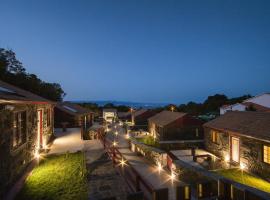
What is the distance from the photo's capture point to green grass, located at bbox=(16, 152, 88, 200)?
763 cm

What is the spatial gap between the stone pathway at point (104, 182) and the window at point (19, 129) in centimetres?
342

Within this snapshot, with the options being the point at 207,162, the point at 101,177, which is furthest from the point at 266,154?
the point at 101,177

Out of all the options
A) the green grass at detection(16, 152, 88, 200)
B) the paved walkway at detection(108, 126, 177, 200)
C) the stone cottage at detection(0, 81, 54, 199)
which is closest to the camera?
the stone cottage at detection(0, 81, 54, 199)

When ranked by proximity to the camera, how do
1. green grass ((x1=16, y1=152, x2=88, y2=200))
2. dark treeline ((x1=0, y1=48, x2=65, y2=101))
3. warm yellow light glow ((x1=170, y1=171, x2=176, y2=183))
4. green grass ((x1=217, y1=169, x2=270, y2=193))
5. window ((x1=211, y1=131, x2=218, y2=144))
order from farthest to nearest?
1. dark treeline ((x1=0, y1=48, x2=65, y2=101))
2. window ((x1=211, y1=131, x2=218, y2=144))
3. green grass ((x1=217, y1=169, x2=270, y2=193))
4. warm yellow light glow ((x1=170, y1=171, x2=176, y2=183))
5. green grass ((x1=16, y1=152, x2=88, y2=200))

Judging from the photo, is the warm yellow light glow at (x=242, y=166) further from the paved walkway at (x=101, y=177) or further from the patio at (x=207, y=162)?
the paved walkway at (x=101, y=177)

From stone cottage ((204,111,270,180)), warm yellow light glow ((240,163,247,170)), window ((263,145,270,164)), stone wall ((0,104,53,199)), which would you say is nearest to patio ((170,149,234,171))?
stone cottage ((204,111,270,180))

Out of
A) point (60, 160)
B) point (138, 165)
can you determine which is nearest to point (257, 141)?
point (138, 165)

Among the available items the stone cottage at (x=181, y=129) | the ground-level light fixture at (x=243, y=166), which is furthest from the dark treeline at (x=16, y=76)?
the ground-level light fixture at (x=243, y=166)

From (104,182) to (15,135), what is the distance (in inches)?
173

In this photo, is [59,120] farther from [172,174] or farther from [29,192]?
[29,192]

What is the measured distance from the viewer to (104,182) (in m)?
8.48

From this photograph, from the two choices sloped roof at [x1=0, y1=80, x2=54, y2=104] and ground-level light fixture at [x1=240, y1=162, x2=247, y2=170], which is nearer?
sloped roof at [x1=0, y1=80, x2=54, y2=104]

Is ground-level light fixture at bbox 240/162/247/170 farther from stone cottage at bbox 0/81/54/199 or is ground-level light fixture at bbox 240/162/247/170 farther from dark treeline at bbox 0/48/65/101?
dark treeline at bbox 0/48/65/101

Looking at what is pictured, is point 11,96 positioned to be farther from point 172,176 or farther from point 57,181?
point 172,176
